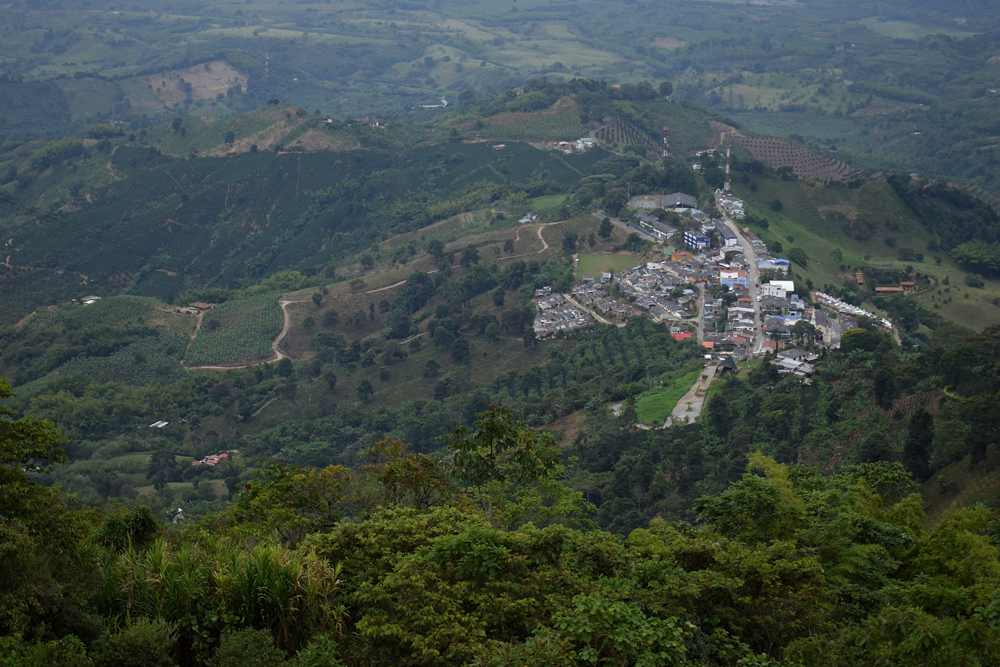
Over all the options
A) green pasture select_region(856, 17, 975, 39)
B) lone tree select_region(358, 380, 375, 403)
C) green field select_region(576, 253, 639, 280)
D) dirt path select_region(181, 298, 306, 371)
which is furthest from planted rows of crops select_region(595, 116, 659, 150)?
green pasture select_region(856, 17, 975, 39)

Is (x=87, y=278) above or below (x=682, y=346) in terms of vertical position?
below

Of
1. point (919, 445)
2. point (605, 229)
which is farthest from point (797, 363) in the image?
point (605, 229)

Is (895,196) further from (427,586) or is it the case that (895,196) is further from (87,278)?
(87,278)

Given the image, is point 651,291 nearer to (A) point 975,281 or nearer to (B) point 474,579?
(A) point 975,281

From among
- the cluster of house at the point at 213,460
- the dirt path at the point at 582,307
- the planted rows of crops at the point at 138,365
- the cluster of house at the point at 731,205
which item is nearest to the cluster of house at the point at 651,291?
the dirt path at the point at 582,307

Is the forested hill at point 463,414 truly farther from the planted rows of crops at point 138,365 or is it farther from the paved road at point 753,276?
the paved road at point 753,276

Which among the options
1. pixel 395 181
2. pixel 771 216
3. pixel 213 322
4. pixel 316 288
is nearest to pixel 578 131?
pixel 395 181
